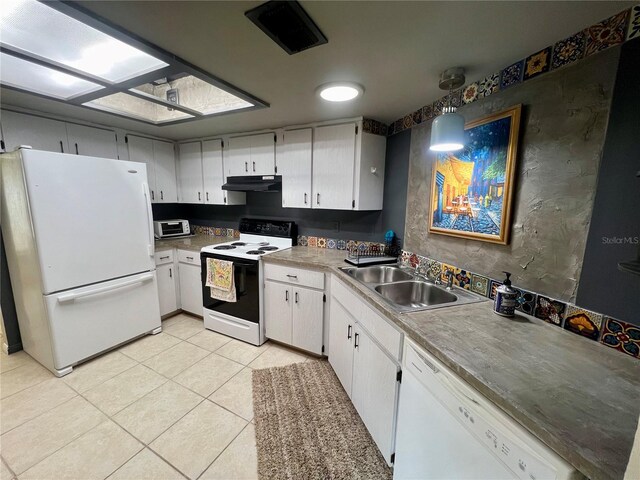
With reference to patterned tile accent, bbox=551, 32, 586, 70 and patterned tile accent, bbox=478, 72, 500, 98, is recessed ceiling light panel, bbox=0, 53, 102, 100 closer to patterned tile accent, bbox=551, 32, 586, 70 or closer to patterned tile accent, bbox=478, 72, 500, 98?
patterned tile accent, bbox=478, 72, 500, 98

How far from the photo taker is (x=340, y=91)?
165cm

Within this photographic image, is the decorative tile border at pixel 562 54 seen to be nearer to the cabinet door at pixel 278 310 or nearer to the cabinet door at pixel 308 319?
the cabinet door at pixel 308 319

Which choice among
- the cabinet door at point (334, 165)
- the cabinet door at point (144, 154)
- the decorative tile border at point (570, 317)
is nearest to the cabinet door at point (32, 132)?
the cabinet door at point (144, 154)

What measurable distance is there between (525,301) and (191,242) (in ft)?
10.8

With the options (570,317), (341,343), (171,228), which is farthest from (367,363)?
(171,228)

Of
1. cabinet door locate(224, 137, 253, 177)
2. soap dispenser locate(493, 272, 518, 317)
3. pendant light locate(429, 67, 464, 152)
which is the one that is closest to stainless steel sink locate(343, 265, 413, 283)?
soap dispenser locate(493, 272, 518, 317)

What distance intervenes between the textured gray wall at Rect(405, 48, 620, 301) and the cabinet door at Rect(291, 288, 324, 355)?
130cm

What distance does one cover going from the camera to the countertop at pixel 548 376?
0.58m

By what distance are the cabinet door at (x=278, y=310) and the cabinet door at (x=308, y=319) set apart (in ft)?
0.23

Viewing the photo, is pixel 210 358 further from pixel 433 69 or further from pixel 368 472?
pixel 433 69

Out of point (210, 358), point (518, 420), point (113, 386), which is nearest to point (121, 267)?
point (113, 386)

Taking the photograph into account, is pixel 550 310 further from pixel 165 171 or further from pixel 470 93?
pixel 165 171

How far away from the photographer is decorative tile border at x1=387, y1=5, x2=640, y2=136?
3.02 ft

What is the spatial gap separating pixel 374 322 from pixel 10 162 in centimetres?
288
